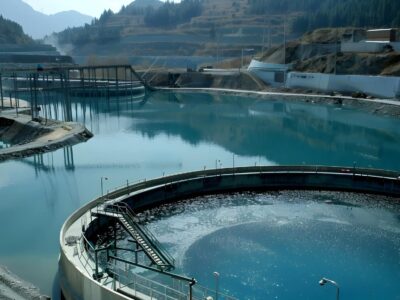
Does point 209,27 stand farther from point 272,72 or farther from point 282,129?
point 282,129

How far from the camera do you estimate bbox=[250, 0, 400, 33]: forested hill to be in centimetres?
10856

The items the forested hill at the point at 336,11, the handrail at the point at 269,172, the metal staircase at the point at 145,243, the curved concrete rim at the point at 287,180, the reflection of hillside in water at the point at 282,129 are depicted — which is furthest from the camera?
the forested hill at the point at 336,11

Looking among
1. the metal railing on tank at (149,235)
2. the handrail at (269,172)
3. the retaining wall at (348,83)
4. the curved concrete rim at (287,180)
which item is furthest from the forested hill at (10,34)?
the metal railing on tank at (149,235)

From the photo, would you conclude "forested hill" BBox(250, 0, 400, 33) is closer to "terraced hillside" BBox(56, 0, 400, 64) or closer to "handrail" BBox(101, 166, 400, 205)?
"terraced hillside" BBox(56, 0, 400, 64)

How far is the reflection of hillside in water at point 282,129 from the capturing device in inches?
1500

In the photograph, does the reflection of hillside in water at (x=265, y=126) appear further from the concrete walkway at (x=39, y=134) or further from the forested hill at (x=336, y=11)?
the forested hill at (x=336, y=11)

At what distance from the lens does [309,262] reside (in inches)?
692

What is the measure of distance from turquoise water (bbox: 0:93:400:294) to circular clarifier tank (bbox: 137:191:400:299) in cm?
544

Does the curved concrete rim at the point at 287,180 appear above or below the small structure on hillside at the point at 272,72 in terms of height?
below

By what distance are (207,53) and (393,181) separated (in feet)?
382

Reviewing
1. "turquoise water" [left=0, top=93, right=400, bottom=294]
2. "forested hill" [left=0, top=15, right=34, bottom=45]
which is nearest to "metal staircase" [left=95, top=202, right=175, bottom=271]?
"turquoise water" [left=0, top=93, right=400, bottom=294]

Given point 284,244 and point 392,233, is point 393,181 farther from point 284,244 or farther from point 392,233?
point 284,244

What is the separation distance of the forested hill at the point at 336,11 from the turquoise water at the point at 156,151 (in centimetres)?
5550

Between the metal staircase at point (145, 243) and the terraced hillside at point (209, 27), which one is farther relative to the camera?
the terraced hillside at point (209, 27)
